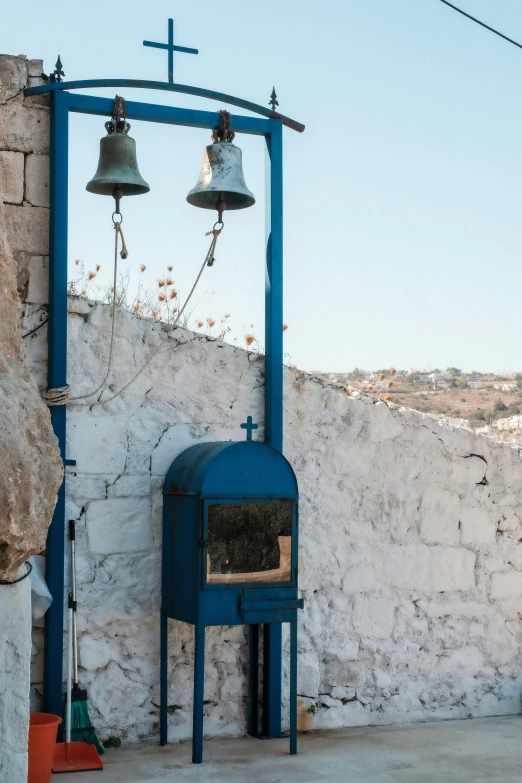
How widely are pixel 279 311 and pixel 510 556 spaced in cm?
234

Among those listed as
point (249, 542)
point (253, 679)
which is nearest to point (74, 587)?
point (249, 542)

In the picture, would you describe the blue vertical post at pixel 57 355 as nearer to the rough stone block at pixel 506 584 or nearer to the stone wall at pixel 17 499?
the stone wall at pixel 17 499

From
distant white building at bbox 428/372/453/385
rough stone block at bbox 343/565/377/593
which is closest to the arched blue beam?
rough stone block at bbox 343/565/377/593

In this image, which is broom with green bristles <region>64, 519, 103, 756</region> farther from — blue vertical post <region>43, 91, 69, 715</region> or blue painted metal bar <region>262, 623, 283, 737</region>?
blue painted metal bar <region>262, 623, 283, 737</region>

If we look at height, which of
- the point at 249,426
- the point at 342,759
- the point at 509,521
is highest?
the point at 249,426

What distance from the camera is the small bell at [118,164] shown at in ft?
18.1

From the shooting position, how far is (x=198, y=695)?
5.30 m

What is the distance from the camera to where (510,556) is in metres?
6.82

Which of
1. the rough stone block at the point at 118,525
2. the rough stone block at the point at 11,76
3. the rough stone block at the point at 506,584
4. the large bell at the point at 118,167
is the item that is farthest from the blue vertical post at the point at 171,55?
the rough stone block at the point at 506,584

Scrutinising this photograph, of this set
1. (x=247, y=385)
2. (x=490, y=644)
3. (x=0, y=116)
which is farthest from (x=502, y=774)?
(x=0, y=116)

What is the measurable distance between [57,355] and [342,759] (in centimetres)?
269

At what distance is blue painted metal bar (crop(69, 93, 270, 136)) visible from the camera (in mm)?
5691

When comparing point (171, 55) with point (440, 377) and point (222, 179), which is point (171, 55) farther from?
point (440, 377)

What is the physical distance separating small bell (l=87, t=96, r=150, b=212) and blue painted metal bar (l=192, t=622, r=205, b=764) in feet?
7.84
